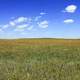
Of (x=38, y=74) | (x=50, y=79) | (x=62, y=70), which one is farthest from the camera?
(x=62, y=70)

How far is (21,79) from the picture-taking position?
8891 millimetres

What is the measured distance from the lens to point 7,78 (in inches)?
355

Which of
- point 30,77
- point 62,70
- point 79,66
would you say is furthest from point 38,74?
point 79,66

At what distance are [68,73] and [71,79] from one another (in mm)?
866

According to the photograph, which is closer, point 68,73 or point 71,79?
point 71,79

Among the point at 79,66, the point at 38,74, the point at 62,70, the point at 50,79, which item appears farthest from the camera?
the point at 79,66

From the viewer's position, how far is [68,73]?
32.8ft

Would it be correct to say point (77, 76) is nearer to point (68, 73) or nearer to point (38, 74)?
→ point (68, 73)

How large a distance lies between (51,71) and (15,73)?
159 cm

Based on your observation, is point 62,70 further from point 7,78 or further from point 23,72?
point 7,78

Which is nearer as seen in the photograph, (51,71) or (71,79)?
(71,79)

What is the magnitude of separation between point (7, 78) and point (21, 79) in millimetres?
529

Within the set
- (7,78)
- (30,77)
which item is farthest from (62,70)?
(7,78)

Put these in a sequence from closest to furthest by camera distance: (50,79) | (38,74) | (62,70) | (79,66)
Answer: (50,79), (38,74), (62,70), (79,66)
